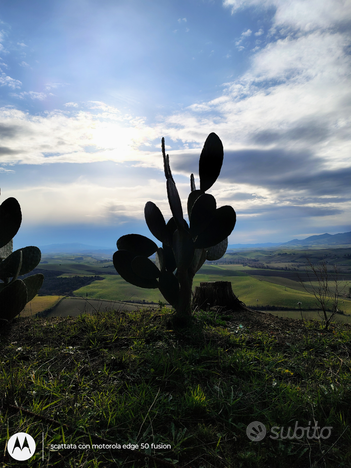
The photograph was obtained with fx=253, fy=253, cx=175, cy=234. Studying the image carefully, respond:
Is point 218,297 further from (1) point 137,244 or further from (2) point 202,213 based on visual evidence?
(2) point 202,213

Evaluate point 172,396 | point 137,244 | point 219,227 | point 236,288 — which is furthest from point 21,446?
point 236,288

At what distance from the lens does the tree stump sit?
15.7 ft

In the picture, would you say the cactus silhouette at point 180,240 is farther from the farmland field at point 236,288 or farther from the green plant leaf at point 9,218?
the green plant leaf at point 9,218

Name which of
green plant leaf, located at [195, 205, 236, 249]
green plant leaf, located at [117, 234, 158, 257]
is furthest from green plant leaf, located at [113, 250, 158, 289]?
green plant leaf, located at [195, 205, 236, 249]

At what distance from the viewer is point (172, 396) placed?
6.17 feet

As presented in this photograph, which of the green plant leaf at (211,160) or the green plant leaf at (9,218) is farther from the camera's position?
the green plant leaf at (9,218)

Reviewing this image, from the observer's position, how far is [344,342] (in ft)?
10.1

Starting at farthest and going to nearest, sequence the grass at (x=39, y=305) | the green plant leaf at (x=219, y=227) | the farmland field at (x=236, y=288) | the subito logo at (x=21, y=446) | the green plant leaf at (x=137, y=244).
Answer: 1. the farmland field at (x=236, y=288)
2. the grass at (x=39, y=305)
3. the green plant leaf at (x=137, y=244)
4. the green plant leaf at (x=219, y=227)
5. the subito logo at (x=21, y=446)

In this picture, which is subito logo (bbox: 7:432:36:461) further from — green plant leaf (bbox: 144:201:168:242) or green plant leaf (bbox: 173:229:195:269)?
green plant leaf (bbox: 144:201:168:242)

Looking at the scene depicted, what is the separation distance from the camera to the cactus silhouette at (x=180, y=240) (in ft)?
10.7

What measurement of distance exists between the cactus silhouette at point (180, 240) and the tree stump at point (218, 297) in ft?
4.17

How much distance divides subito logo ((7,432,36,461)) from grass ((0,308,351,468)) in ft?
0.13

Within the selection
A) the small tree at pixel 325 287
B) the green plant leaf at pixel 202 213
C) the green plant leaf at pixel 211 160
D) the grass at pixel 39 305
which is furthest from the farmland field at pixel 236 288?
the green plant leaf at pixel 211 160

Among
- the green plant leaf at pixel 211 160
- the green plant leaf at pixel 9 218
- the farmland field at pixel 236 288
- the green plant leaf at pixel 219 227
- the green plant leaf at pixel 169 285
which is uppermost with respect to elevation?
the green plant leaf at pixel 211 160
